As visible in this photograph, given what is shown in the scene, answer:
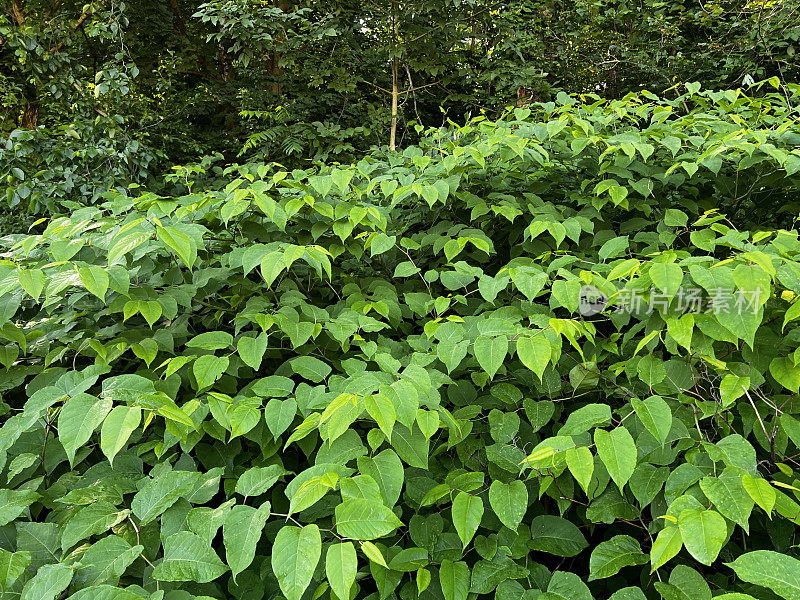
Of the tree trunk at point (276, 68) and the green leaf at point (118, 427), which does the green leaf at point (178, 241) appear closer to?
the green leaf at point (118, 427)

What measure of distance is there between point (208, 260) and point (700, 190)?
218 cm

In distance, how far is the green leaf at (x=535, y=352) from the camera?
3.72 feet

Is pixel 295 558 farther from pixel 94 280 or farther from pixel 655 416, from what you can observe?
pixel 94 280

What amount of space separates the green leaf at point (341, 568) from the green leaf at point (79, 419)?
511 mm

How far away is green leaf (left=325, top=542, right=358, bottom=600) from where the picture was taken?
81 centimetres

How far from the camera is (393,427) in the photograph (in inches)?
45.4

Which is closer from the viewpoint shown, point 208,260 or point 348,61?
point 208,260

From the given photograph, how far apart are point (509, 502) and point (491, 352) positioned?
1.09 feet

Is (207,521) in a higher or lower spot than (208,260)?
lower

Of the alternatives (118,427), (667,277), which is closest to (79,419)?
(118,427)

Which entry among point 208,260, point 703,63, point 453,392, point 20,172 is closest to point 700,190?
point 453,392

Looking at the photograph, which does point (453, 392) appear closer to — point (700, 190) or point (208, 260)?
point (208, 260)

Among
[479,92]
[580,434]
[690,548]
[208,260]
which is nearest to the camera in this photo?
[690,548]

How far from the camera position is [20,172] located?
3.65 meters
